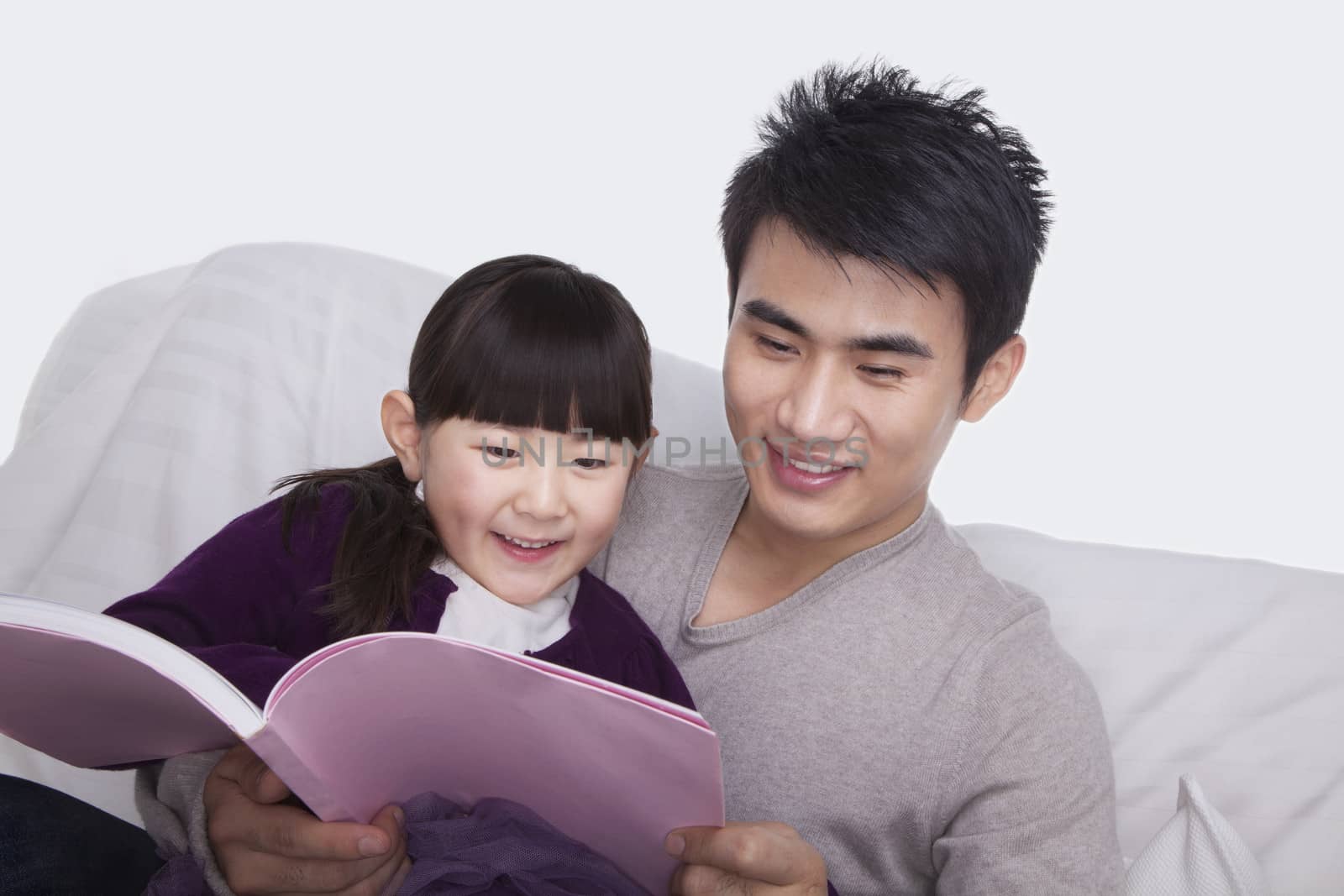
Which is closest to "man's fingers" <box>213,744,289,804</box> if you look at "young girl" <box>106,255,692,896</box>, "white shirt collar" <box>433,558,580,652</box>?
"young girl" <box>106,255,692,896</box>

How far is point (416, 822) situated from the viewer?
1277 millimetres

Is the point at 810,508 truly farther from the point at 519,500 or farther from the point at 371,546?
the point at 371,546

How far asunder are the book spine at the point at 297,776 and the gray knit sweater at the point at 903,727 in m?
0.21

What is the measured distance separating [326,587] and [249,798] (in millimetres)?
255

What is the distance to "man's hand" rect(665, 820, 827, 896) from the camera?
122cm

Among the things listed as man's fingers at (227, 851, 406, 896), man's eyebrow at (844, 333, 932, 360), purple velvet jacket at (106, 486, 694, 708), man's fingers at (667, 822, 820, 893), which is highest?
man's eyebrow at (844, 333, 932, 360)

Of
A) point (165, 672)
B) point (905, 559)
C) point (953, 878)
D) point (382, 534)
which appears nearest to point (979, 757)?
point (953, 878)

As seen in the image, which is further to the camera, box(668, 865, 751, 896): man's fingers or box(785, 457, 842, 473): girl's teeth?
box(785, 457, 842, 473): girl's teeth

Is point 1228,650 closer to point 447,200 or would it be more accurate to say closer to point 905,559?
point 905,559

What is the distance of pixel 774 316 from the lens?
59.6 inches

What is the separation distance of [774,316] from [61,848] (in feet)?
3.36

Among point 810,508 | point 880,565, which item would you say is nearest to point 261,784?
point 810,508

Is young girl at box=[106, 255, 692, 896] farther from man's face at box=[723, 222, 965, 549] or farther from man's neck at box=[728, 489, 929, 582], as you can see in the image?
man's neck at box=[728, 489, 929, 582]

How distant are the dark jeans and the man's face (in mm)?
885
